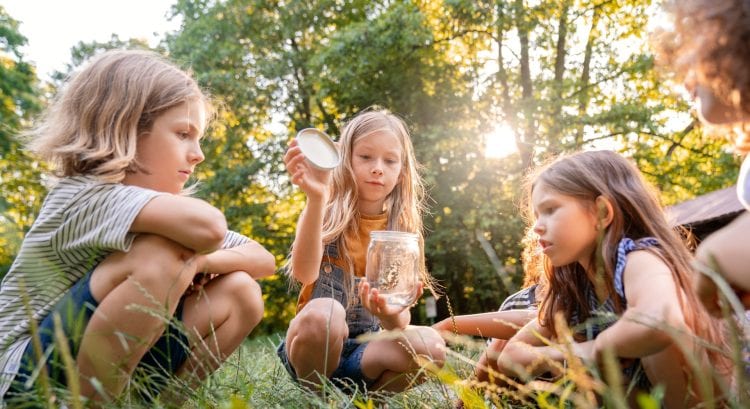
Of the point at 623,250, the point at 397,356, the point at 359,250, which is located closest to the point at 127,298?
the point at 397,356

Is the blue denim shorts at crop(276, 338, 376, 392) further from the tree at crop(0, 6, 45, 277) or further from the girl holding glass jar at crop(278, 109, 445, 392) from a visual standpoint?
the tree at crop(0, 6, 45, 277)

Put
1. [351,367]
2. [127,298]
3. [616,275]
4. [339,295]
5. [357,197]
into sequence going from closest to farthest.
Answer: [127,298]
[616,275]
[351,367]
[339,295]
[357,197]

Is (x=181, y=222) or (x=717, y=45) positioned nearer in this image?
(x=717, y=45)

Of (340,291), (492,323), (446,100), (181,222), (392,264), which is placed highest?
(446,100)

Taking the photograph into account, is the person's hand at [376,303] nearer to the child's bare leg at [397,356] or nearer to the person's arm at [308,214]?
the child's bare leg at [397,356]

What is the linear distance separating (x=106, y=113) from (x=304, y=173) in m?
0.68

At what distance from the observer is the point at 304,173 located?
221 centimetres

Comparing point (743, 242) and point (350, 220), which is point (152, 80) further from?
point (743, 242)

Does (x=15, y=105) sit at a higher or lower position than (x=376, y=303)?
higher

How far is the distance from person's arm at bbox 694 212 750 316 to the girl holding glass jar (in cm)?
88

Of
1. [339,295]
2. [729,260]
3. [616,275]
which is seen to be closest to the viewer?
[729,260]

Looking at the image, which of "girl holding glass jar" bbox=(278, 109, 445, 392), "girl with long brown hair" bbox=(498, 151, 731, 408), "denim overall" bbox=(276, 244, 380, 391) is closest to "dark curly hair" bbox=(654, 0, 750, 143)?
"girl with long brown hair" bbox=(498, 151, 731, 408)

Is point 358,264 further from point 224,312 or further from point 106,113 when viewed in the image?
point 106,113

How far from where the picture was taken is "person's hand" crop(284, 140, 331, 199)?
2.19 m
